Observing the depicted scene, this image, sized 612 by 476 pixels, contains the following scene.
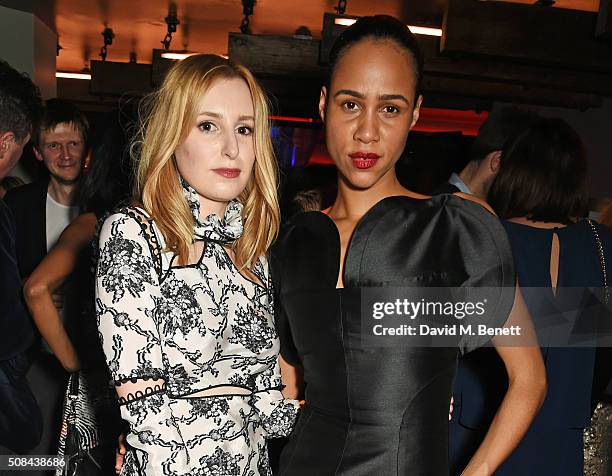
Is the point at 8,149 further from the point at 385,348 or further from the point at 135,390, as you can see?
the point at 385,348

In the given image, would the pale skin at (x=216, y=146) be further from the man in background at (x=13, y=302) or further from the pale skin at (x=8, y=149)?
the pale skin at (x=8, y=149)

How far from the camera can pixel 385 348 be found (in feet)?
4.71

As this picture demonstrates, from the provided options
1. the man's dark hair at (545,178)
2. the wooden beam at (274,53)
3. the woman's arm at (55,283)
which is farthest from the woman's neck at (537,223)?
the wooden beam at (274,53)

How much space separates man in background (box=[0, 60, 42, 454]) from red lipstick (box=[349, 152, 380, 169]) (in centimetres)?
91

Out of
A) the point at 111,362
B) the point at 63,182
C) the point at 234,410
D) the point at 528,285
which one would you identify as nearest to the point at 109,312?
the point at 111,362

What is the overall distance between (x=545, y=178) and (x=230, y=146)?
118cm

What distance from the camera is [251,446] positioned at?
1.45 meters

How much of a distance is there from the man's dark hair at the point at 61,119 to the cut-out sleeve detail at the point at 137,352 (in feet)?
6.06

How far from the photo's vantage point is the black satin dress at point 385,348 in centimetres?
140

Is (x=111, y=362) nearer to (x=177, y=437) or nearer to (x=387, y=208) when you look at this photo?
(x=177, y=437)

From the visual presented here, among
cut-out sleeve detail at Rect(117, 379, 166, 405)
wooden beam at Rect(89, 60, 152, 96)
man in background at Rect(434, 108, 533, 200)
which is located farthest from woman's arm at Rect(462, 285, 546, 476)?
wooden beam at Rect(89, 60, 152, 96)

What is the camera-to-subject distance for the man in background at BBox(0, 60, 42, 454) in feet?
5.83

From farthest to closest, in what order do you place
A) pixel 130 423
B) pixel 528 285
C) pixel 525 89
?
pixel 525 89
pixel 528 285
pixel 130 423

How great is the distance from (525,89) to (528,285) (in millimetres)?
4412
